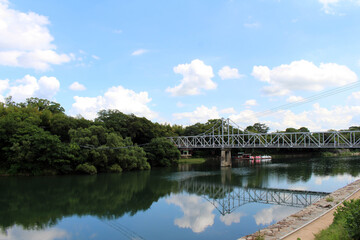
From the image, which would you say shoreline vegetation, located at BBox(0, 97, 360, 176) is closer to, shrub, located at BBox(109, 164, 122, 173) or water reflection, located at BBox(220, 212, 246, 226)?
shrub, located at BBox(109, 164, 122, 173)

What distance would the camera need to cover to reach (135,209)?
62.6 ft

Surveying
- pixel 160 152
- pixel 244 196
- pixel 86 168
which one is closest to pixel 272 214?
pixel 244 196

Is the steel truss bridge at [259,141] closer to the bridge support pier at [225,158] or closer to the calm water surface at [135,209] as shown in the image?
the bridge support pier at [225,158]

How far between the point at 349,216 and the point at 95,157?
111 feet

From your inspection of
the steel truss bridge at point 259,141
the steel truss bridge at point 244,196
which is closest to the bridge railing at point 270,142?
the steel truss bridge at point 259,141

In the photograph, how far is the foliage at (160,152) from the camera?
1915 inches

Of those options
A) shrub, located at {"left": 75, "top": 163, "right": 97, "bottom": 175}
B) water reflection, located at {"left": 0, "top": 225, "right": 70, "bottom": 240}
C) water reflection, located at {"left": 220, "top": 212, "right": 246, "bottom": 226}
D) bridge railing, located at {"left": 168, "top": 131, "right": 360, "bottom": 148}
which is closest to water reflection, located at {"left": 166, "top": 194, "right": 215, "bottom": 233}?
water reflection, located at {"left": 220, "top": 212, "right": 246, "bottom": 226}

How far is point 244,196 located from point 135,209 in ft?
31.3

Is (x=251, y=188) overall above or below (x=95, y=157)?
below

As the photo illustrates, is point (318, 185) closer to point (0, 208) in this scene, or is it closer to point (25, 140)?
point (0, 208)

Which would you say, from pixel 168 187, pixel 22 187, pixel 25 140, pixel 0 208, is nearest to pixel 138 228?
pixel 0 208

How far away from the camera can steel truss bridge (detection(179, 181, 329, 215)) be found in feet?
65.7

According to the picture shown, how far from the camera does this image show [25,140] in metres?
34.2

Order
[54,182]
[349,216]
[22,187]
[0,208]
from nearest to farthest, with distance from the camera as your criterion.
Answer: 1. [349,216]
2. [0,208]
3. [22,187]
4. [54,182]
